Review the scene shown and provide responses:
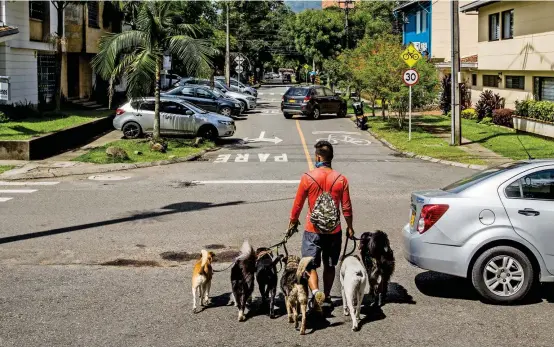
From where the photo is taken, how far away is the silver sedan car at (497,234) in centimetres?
752

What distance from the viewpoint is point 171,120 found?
25.4m

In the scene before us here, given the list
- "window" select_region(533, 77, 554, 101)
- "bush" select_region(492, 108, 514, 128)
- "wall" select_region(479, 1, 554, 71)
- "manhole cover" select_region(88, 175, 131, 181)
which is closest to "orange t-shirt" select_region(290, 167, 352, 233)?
"manhole cover" select_region(88, 175, 131, 181)

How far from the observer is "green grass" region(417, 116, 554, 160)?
21.8 metres

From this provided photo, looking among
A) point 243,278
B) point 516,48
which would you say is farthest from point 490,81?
point 243,278

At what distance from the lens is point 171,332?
22.5 feet

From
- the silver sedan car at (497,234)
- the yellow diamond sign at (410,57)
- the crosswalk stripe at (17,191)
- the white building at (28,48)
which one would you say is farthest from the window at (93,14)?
the silver sedan car at (497,234)

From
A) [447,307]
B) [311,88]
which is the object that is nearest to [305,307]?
[447,307]

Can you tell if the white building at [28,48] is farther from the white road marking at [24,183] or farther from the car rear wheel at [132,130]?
the white road marking at [24,183]

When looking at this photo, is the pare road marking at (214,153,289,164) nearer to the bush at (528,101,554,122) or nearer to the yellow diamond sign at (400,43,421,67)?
the yellow diamond sign at (400,43,421,67)

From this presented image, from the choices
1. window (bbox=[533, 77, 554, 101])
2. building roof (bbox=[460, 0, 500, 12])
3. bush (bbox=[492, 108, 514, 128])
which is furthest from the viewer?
building roof (bbox=[460, 0, 500, 12])

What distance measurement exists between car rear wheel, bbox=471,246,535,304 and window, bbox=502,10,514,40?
2573cm

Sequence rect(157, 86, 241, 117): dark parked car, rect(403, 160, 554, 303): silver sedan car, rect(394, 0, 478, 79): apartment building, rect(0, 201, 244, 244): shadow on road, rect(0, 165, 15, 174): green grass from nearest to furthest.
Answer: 1. rect(403, 160, 554, 303): silver sedan car
2. rect(0, 201, 244, 244): shadow on road
3. rect(0, 165, 15, 174): green grass
4. rect(157, 86, 241, 117): dark parked car
5. rect(394, 0, 478, 79): apartment building

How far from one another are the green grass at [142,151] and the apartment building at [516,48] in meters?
13.4

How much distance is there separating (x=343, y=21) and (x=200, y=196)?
173 feet
